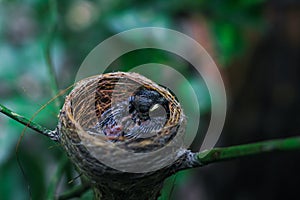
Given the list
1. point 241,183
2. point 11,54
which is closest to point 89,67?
point 11,54

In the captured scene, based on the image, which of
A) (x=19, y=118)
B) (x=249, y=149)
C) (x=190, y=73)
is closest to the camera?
(x=249, y=149)

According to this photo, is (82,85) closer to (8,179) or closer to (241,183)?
(8,179)

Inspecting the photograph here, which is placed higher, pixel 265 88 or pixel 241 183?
pixel 265 88

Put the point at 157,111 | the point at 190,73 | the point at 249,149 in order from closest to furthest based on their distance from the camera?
1. the point at 249,149
2. the point at 157,111
3. the point at 190,73

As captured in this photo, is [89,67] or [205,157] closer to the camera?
[205,157]

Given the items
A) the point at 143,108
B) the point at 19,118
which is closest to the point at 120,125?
the point at 143,108

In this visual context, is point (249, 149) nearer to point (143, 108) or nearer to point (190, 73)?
point (143, 108)

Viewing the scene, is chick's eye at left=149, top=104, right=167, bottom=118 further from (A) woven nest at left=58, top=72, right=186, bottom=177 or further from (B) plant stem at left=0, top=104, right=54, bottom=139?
(B) plant stem at left=0, top=104, right=54, bottom=139

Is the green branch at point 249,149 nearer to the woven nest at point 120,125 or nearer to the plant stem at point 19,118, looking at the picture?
the woven nest at point 120,125
